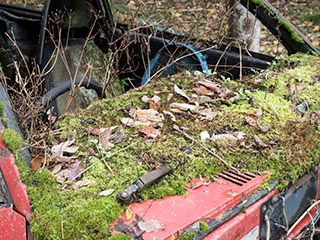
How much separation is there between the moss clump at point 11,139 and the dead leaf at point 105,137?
388 millimetres

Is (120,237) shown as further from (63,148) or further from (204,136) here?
(204,136)

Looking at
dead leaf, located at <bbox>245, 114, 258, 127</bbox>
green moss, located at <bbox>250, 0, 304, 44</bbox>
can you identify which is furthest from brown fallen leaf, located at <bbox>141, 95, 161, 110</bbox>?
green moss, located at <bbox>250, 0, 304, 44</bbox>

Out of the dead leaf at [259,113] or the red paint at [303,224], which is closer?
the red paint at [303,224]

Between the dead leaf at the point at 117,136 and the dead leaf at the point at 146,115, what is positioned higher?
the dead leaf at the point at 146,115

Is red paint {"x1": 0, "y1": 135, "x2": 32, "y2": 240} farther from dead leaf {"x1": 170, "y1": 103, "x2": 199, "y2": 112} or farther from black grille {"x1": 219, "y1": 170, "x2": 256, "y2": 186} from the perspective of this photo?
dead leaf {"x1": 170, "y1": 103, "x2": 199, "y2": 112}

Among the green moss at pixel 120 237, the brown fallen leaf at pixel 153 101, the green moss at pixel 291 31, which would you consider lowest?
the green moss at pixel 120 237

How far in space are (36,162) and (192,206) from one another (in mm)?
691

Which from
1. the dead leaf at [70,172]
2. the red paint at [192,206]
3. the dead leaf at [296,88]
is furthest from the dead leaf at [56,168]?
the dead leaf at [296,88]

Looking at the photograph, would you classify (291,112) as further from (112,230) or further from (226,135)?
(112,230)

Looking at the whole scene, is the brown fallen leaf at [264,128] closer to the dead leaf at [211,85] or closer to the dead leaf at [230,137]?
the dead leaf at [230,137]

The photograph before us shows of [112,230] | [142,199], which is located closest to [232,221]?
[142,199]

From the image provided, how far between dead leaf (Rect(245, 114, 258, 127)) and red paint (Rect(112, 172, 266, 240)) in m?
0.46

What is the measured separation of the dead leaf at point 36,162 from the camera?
203 centimetres

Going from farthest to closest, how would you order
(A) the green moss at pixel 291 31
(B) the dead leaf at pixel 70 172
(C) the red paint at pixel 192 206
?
(A) the green moss at pixel 291 31 → (B) the dead leaf at pixel 70 172 → (C) the red paint at pixel 192 206
